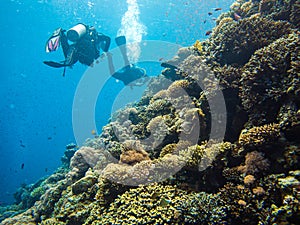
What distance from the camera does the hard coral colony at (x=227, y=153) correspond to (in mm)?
2850

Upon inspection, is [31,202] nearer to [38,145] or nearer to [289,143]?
[289,143]

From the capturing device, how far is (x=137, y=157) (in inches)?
171

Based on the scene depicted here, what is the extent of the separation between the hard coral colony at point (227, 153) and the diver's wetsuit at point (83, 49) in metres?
4.46

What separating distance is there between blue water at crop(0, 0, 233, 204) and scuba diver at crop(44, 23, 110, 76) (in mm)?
10133

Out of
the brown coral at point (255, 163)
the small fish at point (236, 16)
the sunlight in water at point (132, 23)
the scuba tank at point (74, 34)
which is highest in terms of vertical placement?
the sunlight in water at point (132, 23)

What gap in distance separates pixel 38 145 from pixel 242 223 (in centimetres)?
10361

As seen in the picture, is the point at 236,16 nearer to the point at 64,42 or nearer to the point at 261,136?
the point at 261,136

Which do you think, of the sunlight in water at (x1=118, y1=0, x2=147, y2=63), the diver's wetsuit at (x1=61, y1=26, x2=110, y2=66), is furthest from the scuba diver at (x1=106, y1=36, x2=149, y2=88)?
the sunlight in water at (x1=118, y1=0, x2=147, y2=63)

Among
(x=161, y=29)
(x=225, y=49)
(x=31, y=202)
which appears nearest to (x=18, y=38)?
(x=161, y=29)

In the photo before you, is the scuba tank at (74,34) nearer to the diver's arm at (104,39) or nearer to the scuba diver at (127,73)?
the diver's arm at (104,39)

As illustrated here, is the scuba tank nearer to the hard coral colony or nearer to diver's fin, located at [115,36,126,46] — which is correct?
diver's fin, located at [115,36,126,46]

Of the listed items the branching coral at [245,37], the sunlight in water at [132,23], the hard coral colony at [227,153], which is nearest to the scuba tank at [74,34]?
the hard coral colony at [227,153]

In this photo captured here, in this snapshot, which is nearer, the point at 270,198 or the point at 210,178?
the point at 270,198

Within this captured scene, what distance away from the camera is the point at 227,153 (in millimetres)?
3695
